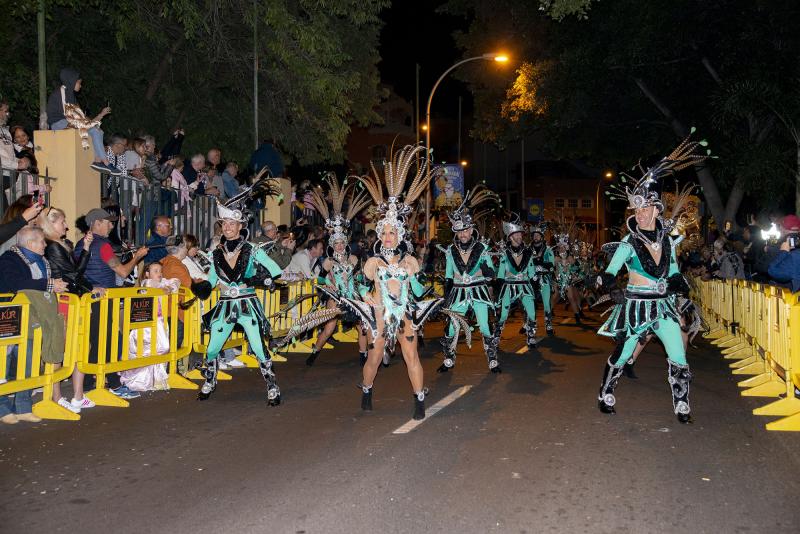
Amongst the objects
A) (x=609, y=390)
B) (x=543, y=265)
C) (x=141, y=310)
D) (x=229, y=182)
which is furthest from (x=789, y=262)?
(x=229, y=182)

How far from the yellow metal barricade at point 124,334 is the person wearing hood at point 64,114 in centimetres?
358

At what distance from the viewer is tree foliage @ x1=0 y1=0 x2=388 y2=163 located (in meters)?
19.4

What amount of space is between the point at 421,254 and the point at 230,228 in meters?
9.45

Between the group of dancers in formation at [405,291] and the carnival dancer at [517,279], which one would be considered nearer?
the group of dancers in formation at [405,291]

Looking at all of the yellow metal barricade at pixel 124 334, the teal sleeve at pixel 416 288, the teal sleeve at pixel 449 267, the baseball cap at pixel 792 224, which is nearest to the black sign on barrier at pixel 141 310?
the yellow metal barricade at pixel 124 334

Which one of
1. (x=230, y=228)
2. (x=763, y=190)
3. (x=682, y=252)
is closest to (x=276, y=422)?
(x=230, y=228)

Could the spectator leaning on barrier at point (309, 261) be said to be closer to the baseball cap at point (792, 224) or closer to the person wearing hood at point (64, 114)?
the person wearing hood at point (64, 114)

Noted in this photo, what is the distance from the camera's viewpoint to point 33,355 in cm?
847

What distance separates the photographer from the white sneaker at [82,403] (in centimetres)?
898

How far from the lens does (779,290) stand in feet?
33.6

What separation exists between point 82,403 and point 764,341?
8595mm

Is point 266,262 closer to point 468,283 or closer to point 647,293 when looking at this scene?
point 468,283

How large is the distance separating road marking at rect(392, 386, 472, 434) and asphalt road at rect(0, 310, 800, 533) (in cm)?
8

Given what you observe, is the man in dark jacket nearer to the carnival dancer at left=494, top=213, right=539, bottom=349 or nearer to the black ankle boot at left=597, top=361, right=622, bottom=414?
the black ankle boot at left=597, top=361, right=622, bottom=414
